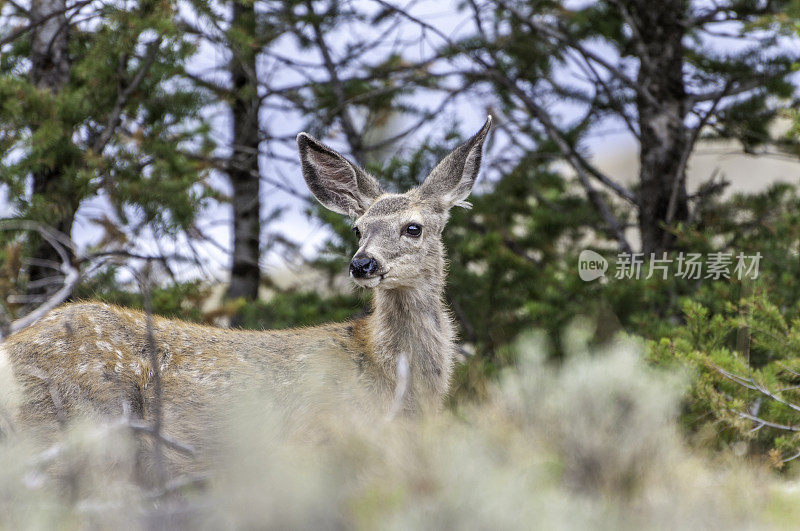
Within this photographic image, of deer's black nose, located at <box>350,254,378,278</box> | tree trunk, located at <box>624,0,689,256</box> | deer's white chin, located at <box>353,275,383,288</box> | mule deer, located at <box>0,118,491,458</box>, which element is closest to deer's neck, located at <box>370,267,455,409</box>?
mule deer, located at <box>0,118,491,458</box>

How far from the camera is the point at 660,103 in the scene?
8453mm

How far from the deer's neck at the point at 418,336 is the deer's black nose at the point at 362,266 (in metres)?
0.54

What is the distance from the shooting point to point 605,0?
871 centimetres

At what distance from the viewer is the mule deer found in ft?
15.2

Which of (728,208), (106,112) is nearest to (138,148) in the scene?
Result: (106,112)

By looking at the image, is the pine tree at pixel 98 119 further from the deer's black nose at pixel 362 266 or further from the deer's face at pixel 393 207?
the deer's black nose at pixel 362 266

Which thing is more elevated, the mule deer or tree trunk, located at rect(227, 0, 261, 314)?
tree trunk, located at rect(227, 0, 261, 314)

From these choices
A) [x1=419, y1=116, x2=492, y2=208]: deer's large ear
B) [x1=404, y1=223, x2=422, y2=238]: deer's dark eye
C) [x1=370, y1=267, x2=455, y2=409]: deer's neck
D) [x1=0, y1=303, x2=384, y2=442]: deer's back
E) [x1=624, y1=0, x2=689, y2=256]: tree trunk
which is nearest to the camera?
[x1=0, y1=303, x2=384, y2=442]: deer's back

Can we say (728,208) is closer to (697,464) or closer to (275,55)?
(275,55)

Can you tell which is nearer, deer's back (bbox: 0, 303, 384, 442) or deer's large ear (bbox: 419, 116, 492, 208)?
→ deer's back (bbox: 0, 303, 384, 442)

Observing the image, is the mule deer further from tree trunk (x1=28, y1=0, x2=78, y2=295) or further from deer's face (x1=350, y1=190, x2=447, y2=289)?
tree trunk (x1=28, y1=0, x2=78, y2=295)

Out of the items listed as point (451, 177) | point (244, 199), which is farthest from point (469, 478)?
point (244, 199)

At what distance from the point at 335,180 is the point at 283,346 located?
4.43ft

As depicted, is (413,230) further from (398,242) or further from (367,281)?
(367,281)
